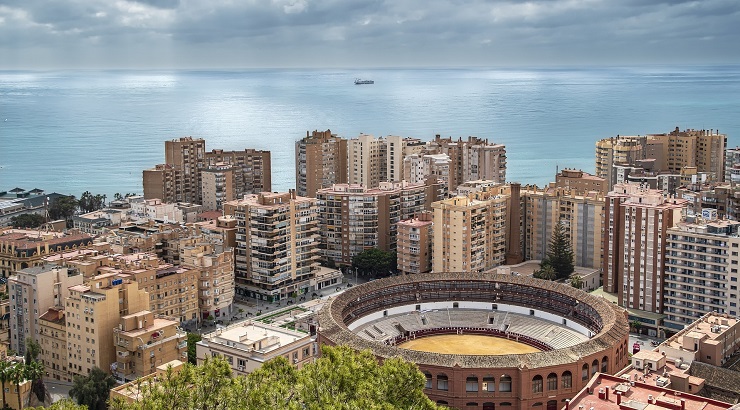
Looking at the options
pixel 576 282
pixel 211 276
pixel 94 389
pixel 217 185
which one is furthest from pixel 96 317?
pixel 217 185

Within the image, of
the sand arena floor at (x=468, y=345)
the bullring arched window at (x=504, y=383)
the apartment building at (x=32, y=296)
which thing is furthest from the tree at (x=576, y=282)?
the apartment building at (x=32, y=296)

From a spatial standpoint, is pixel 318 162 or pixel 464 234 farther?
pixel 318 162

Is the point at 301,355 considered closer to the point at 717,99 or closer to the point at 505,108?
the point at 505,108

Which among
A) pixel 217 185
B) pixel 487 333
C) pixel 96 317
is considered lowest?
pixel 487 333

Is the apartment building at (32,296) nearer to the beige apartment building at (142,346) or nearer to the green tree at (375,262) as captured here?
the beige apartment building at (142,346)

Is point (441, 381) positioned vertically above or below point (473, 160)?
below

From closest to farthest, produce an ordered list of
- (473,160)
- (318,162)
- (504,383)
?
(504,383)
(473,160)
(318,162)

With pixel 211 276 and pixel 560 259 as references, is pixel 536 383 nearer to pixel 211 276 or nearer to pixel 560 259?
pixel 211 276

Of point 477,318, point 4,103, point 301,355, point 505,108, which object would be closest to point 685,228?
point 477,318
